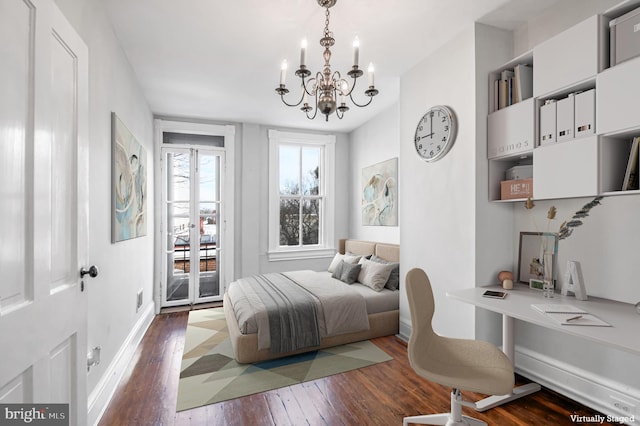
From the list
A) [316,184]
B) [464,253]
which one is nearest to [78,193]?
[464,253]

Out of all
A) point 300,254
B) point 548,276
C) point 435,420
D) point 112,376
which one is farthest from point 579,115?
point 300,254

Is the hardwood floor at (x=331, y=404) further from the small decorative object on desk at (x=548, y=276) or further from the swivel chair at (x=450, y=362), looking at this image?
the small decorative object on desk at (x=548, y=276)

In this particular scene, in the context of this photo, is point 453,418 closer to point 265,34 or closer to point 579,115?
point 579,115

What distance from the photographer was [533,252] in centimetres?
240

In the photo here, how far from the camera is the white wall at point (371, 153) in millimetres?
4199

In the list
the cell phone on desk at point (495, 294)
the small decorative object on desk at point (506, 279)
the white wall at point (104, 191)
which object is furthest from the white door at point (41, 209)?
the small decorative object on desk at point (506, 279)

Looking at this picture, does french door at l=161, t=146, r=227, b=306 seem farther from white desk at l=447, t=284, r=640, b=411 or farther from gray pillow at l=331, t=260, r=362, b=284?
white desk at l=447, t=284, r=640, b=411

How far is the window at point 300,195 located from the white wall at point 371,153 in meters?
0.36

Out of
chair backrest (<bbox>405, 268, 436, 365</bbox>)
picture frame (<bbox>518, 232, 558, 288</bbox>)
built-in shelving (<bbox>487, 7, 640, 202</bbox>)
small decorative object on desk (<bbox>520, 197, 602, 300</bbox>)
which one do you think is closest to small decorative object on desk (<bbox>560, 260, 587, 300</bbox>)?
small decorative object on desk (<bbox>520, 197, 602, 300</bbox>)

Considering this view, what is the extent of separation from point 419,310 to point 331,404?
98 cm

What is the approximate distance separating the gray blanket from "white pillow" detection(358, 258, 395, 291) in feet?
2.57

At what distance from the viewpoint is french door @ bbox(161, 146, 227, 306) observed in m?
4.56

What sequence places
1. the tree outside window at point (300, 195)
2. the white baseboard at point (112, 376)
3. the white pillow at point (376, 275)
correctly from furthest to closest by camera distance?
the tree outside window at point (300, 195) < the white pillow at point (376, 275) < the white baseboard at point (112, 376)

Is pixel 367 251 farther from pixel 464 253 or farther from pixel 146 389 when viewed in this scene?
pixel 146 389
